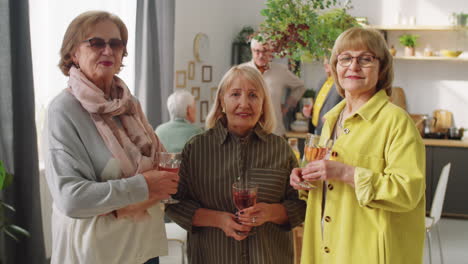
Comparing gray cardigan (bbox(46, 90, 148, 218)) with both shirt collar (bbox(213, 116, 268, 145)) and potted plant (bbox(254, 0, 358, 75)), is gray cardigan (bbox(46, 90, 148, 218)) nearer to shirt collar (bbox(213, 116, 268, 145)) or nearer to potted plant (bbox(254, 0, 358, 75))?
shirt collar (bbox(213, 116, 268, 145))

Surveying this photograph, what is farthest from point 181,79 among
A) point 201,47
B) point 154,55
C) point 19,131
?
point 19,131

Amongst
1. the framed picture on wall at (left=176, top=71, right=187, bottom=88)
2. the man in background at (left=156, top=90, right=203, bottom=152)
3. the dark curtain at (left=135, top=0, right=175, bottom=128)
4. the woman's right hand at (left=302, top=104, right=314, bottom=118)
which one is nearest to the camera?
the man in background at (left=156, top=90, right=203, bottom=152)

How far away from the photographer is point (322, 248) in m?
1.77

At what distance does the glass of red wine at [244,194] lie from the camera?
5.49ft

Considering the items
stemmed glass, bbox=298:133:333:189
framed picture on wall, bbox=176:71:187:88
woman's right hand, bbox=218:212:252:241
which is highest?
stemmed glass, bbox=298:133:333:189

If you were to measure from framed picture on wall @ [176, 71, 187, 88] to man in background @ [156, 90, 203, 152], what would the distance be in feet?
4.74

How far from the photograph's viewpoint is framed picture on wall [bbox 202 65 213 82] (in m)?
5.83

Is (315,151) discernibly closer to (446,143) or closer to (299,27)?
(299,27)

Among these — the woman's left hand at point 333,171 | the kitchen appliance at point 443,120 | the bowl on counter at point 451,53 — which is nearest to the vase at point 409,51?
the bowl on counter at point 451,53

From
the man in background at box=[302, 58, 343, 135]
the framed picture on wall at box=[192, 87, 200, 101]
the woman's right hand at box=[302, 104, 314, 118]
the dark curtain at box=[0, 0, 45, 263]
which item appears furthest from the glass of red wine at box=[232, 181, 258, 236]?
the framed picture on wall at box=[192, 87, 200, 101]

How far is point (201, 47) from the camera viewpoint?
5.68m

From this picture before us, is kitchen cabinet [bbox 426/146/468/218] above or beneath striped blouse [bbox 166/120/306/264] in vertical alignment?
beneath

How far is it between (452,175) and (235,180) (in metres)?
4.45

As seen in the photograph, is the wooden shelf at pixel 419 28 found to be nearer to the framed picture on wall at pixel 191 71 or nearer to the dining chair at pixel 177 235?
the framed picture on wall at pixel 191 71
